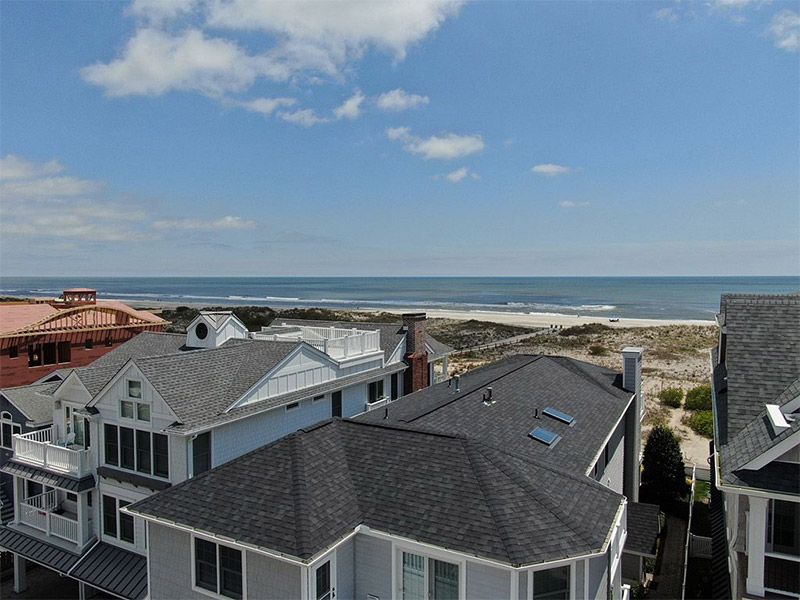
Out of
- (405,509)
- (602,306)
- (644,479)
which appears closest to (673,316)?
(602,306)

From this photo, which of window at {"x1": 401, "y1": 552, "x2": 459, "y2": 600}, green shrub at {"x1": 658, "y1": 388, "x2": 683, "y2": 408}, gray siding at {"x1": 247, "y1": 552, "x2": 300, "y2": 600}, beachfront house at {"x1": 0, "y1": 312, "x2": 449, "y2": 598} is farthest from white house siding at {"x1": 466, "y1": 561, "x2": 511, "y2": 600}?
green shrub at {"x1": 658, "y1": 388, "x2": 683, "y2": 408}

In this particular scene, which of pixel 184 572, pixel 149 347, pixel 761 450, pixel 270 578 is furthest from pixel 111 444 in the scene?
pixel 761 450

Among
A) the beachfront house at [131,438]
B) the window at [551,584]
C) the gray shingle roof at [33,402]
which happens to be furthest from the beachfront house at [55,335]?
the window at [551,584]

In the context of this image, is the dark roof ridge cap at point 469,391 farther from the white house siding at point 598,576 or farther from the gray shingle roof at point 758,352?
the gray shingle roof at point 758,352

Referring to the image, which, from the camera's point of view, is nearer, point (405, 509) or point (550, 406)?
point (405, 509)

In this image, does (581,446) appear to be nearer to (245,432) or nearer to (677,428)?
(245,432)

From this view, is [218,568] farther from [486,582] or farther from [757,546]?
[757,546]

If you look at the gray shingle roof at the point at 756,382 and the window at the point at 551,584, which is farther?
the gray shingle roof at the point at 756,382
